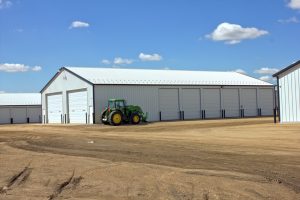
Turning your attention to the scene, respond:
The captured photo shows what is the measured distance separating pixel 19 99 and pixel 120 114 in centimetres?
3273

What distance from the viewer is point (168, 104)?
→ 4591 cm

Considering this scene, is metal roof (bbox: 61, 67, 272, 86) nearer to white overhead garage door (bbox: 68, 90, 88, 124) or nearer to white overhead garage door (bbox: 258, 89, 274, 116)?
white overhead garage door (bbox: 258, 89, 274, 116)

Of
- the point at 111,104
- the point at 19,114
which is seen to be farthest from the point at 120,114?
the point at 19,114

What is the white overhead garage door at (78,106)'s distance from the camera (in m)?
43.5

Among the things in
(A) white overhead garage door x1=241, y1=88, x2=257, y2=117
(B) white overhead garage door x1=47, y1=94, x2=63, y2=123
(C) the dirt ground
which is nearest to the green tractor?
(B) white overhead garage door x1=47, y1=94, x2=63, y2=123

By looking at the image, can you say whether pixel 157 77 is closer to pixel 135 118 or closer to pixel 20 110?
pixel 135 118

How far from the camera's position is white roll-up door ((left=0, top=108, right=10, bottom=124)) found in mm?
62062

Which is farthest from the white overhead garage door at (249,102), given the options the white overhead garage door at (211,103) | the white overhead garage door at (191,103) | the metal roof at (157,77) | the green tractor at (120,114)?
the green tractor at (120,114)

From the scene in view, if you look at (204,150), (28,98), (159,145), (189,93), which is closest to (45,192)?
(204,150)

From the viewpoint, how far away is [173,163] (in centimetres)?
1294

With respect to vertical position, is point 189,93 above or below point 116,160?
above

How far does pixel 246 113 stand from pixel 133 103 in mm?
13744

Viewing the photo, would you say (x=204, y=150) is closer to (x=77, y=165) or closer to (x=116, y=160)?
(x=116, y=160)

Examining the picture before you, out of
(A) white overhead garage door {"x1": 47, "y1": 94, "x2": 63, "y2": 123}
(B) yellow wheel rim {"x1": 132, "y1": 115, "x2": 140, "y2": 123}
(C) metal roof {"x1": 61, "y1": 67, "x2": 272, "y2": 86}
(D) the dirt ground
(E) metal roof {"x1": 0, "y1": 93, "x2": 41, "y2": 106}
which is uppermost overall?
(C) metal roof {"x1": 61, "y1": 67, "x2": 272, "y2": 86}
